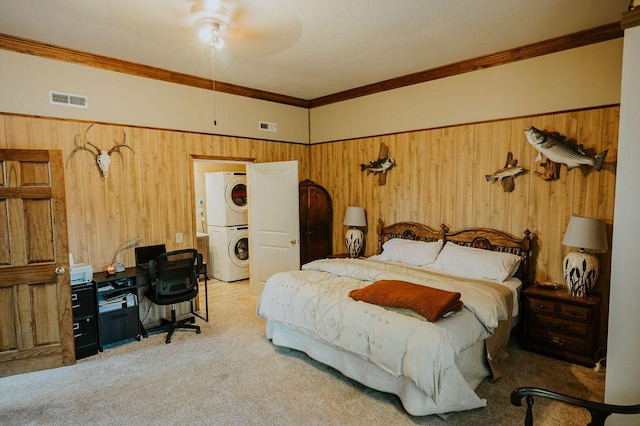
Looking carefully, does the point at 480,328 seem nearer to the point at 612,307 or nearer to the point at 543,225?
the point at 612,307

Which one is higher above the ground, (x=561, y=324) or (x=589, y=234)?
(x=589, y=234)

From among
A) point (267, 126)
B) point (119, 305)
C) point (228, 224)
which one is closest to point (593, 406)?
point (119, 305)

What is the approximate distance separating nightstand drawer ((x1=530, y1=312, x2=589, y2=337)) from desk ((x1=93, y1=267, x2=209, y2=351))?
4.00 metres

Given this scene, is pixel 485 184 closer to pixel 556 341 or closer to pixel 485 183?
pixel 485 183

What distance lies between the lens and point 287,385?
2.93 metres

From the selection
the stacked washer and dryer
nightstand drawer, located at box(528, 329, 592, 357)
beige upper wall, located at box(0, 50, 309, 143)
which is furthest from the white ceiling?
nightstand drawer, located at box(528, 329, 592, 357)

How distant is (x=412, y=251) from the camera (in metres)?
4.33

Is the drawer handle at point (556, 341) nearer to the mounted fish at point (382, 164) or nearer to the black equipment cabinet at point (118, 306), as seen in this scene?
the mounted fish at point (382, 164)

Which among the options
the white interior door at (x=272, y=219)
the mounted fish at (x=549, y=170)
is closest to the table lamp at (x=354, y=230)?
the white interior door at (x=272, y=219)

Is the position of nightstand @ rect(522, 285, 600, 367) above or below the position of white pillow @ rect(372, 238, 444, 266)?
below

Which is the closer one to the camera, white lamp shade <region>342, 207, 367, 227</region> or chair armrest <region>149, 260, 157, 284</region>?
chair armrest <region>149, 260, 157, 284</region>

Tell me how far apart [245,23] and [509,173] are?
121 inches

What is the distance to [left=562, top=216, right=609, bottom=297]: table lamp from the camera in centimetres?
312

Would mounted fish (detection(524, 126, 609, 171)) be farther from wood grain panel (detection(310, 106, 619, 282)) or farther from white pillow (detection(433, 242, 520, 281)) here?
white pillow (detection(433, 242, 520, 281))
